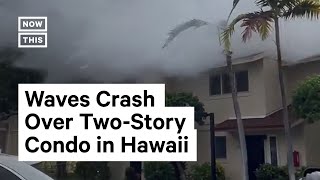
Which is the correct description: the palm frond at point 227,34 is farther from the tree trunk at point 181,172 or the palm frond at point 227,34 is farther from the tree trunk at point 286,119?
the tree trunk at point 181,172

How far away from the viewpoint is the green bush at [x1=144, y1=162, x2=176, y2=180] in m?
12.0

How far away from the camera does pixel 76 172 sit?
1222 cm

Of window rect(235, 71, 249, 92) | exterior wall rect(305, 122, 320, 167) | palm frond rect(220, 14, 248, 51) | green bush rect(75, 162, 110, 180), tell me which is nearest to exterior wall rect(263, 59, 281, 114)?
window rect(235, 71, 249, 92)

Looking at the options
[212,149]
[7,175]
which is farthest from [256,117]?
[7,175]

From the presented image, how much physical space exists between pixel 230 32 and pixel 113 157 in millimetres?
3360

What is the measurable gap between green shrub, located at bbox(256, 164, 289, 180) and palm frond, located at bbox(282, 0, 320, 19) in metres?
3.39

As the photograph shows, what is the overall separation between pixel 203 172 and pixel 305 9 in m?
4.41

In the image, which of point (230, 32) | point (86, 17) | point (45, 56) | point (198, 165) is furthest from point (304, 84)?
point (45, 56)

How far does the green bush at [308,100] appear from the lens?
1045cm

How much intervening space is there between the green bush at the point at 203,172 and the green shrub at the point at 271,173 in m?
1.02

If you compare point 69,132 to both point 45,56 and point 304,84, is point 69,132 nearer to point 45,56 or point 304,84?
point 45,56

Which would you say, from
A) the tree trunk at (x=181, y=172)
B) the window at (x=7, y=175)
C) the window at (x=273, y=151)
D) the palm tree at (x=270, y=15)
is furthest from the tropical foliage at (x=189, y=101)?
the window at (x=7, y=175)

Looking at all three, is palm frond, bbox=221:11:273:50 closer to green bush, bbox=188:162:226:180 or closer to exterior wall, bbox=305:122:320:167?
exterior wall, bbox=305:122:320:167

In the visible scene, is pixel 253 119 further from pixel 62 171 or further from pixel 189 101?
pixel 62 171
